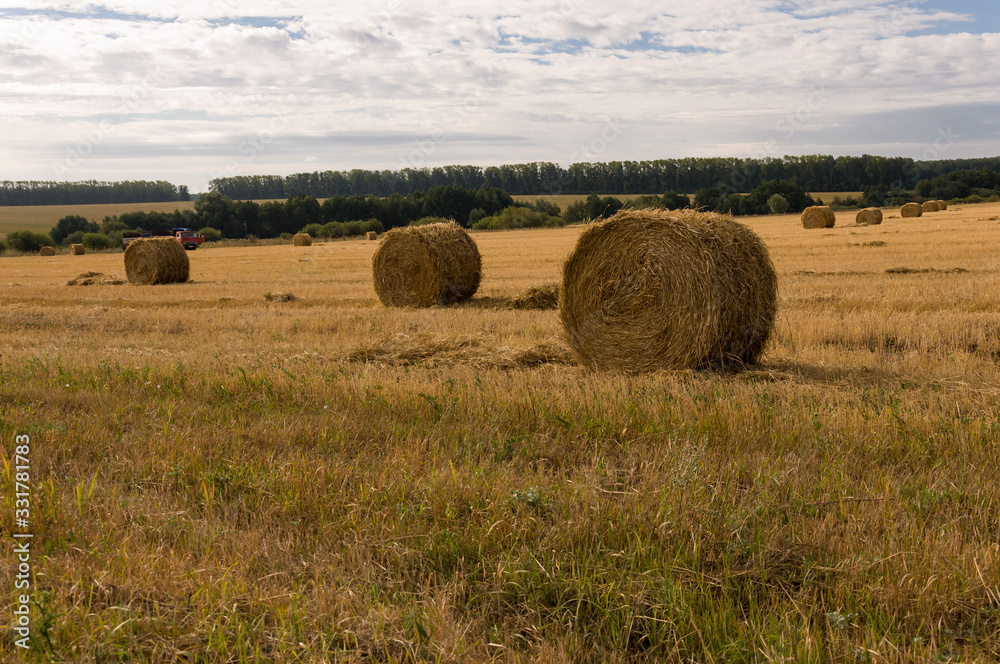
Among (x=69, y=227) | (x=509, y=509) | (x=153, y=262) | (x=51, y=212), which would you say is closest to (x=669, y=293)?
(x=509, y=509)

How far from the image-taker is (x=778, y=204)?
70312mm

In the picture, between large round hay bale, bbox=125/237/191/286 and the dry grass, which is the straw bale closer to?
large round hay bale, bbox=125/237/191/286

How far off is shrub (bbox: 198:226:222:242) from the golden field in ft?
222

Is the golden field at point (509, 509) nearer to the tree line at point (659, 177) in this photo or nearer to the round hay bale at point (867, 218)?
the round hay bale at point (867, 218)

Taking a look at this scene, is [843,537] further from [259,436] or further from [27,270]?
[27,270]

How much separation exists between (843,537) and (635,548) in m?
1.07

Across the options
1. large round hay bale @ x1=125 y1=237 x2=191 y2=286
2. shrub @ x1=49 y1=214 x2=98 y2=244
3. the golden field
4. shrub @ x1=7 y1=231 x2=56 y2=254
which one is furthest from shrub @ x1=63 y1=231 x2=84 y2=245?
the golden field

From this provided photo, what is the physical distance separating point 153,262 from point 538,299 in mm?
15881

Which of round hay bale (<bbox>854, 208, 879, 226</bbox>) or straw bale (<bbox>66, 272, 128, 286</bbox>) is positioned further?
round hay bale (<bbox>854, 208, 879, 226</bbox>)

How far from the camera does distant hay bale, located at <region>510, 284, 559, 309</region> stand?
1486 centimetres

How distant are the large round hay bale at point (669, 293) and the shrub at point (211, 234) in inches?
2701

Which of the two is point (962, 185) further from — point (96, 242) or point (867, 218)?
point (96, 242)

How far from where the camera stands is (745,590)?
133 inches

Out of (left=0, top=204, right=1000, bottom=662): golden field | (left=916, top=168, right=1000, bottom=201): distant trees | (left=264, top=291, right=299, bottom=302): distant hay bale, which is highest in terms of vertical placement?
(left=916, top=168, right=1000, bottom=201): distant trees
